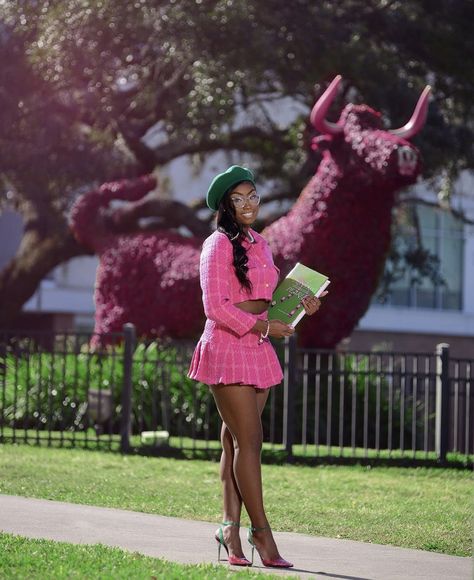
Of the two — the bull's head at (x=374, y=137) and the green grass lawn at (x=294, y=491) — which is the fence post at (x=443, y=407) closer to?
the green grass lawn at (x=294, y=491)

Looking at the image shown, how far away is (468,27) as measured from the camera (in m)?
18.3

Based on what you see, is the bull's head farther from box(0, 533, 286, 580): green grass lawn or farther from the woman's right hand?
box(0, 533, 286, 580): green grass lawn

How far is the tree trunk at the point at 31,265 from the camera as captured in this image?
2081 centimetres

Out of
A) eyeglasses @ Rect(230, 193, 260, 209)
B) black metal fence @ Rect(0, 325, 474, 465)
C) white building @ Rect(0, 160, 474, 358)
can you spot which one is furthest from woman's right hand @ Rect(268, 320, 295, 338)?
white building @ Rect(0, 160, 474, 358)

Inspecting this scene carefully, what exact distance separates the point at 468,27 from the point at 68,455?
9.66m

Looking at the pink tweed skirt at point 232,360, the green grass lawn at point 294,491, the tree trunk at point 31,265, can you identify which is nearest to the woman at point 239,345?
the pink tweed skirt at point 232,360

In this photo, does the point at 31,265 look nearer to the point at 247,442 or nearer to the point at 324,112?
the point at 324,112

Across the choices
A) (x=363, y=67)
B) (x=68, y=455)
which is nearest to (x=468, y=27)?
(x=363, y=67)

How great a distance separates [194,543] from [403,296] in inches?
1089

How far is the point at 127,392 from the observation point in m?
13.1

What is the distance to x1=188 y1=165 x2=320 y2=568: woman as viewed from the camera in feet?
Answer: 19.4

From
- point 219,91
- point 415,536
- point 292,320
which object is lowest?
point 415,536

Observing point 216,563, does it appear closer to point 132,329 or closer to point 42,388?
point 132,329

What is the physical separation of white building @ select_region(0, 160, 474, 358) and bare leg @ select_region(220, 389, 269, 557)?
23156 mm
